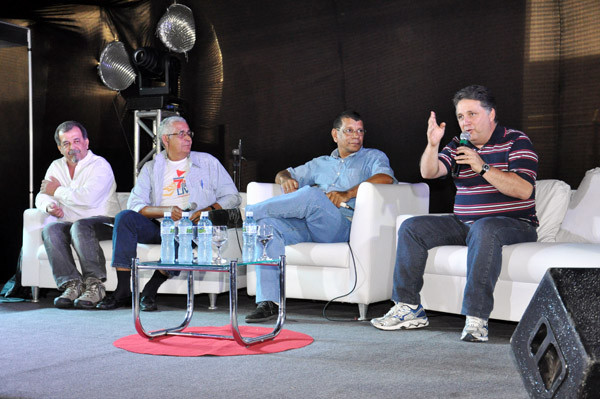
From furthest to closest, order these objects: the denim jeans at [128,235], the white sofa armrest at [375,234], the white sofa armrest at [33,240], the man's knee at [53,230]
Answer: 1. the white sofa armrest at [33,240]
2. the man's knee at [53,230]
3. the denim jeans at [128,235]
4. the white sofa armrest at [375,234]

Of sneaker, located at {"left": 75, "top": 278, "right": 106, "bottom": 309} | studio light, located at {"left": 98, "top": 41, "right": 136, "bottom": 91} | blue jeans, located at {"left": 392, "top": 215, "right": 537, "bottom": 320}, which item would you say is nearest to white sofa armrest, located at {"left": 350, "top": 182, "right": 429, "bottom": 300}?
blue jeans, located at {"left": 392, "top": 215, "right": 537, "bottom": 320}

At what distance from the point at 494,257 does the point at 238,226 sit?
1712 mm

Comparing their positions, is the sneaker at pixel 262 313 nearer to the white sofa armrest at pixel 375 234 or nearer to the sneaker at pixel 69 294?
the white sofa armrest at pixel 375 234

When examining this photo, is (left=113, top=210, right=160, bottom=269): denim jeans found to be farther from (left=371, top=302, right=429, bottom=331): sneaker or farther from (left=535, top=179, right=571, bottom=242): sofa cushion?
(left=535, top=179, right=571, bottom=242): sofa cushion

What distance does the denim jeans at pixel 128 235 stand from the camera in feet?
12.3

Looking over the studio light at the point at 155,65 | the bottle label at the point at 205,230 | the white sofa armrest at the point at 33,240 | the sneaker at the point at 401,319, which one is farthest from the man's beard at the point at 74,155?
the sneaker at the point at 401,319

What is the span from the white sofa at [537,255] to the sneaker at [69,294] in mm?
1956

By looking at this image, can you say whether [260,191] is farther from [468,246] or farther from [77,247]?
[468,246]

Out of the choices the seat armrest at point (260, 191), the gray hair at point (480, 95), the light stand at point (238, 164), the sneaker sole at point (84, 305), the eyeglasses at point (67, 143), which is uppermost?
the gray hair at point (480, 95)

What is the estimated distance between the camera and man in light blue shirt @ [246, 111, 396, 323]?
3473mm

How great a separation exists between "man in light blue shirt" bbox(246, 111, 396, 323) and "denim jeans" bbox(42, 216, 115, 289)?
3.53 ft

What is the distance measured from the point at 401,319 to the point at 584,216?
1042mm

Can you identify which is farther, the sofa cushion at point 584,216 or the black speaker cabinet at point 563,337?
the sofa cushion at point 584,216

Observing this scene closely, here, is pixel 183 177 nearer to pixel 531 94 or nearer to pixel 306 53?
pixel 306 53
